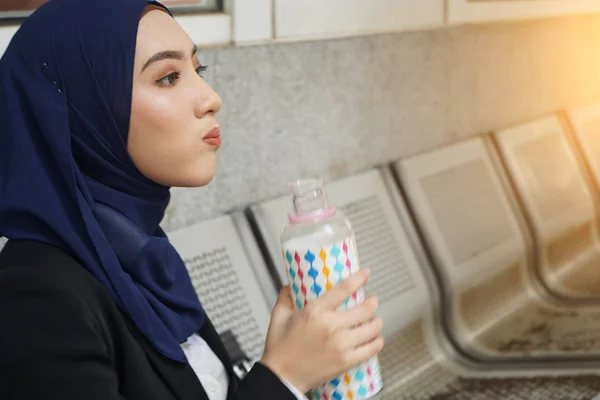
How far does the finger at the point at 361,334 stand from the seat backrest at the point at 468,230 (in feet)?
4.30

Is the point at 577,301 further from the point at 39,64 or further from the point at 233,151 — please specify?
the point at 39,64

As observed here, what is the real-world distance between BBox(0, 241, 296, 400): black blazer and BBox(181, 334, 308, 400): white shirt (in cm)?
10

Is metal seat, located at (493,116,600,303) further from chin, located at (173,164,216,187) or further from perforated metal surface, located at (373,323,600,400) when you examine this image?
chin, located at (173,164,216,187)

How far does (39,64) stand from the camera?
979 mm

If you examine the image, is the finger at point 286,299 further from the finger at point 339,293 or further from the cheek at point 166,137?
the cheek at point 166,137

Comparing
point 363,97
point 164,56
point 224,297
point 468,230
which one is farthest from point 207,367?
point 468,230

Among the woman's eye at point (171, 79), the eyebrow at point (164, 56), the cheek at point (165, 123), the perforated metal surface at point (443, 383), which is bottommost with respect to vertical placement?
the perforated metal surface at point (443, 383)

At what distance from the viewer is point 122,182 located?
102cm

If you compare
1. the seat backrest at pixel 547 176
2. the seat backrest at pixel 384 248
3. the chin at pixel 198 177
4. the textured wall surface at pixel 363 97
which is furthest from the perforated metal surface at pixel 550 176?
the chin at pixel 198 177

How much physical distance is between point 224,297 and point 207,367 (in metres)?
0.64

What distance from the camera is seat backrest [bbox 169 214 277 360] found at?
172cm

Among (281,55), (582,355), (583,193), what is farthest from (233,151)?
(583,193)

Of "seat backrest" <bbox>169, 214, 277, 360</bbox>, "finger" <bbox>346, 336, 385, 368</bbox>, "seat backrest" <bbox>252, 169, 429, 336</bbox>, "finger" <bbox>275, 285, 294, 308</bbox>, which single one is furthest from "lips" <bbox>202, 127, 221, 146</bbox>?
"seat backrest" <bbox>252, 169, 429, 336</bbox>

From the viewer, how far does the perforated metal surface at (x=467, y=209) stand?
237 centimetres
